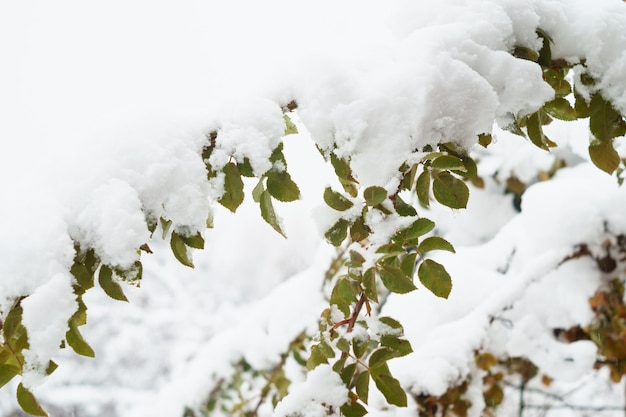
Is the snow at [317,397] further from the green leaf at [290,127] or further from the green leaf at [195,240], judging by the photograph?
the green leaf at [290,127]

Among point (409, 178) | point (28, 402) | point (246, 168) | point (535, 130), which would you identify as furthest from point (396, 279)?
point (28, 402)

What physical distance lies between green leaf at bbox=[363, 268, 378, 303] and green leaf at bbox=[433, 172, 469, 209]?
0.45ft

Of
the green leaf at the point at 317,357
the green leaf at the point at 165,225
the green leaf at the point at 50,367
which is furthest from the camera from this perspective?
the green leaf at the point at 317,357

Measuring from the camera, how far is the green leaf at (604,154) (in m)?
0.77

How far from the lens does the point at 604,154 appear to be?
77 cm

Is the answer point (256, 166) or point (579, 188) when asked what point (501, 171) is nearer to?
point (579, 188)

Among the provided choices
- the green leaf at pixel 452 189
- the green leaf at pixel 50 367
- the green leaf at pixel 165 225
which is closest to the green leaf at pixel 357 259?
the green leaf at pixel 452 189

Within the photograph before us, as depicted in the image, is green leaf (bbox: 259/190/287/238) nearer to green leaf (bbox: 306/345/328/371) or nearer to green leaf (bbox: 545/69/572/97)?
green leaf (bbox: 306/345/328/371)

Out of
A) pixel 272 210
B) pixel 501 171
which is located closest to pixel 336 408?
pixel 272 210

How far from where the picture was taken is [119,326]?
18.6ft

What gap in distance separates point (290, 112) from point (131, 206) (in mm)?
262

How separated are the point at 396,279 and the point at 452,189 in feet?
0.47

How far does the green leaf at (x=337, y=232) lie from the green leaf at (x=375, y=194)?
0.22ft

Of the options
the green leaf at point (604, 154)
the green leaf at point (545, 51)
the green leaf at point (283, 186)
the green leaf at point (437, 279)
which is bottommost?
the green leaf at point (437, 279)
